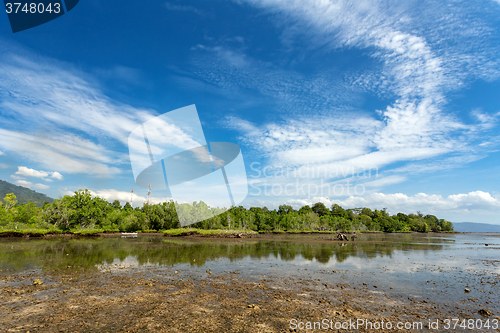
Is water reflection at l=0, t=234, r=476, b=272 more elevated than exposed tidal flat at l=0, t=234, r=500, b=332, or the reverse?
exposed tidal flat at l=0, t=234, r=500, b=332

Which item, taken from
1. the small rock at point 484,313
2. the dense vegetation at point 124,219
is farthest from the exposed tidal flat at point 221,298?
the dense vegetation at point 124,219

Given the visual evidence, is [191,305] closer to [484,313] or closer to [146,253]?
[484,313]

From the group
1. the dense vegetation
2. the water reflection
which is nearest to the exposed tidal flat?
the water reflection

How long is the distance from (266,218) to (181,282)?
87.9 m

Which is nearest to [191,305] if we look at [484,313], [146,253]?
[484,313]

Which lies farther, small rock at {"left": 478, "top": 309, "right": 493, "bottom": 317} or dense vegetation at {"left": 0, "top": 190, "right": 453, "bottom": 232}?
dense vegetation at {"left": 0, "top": 190, "right": 453, "bottom": 232}

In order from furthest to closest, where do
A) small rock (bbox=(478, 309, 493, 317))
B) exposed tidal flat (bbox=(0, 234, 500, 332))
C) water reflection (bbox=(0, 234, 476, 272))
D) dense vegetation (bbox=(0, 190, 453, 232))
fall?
dense vegetation (bbox=(0, 190, 453, 232)) < water reflection (bbox=(0, 234, 476, 272)) < small rock (bbox=(478, 309, 493, 317)) < exposed tidal flat (bbox=(0, 234, 500, 332))

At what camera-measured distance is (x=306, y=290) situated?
11680 millimetres

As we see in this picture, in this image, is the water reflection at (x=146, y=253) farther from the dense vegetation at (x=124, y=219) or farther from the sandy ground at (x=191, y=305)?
the dense vegetation at (x=124, y=219)

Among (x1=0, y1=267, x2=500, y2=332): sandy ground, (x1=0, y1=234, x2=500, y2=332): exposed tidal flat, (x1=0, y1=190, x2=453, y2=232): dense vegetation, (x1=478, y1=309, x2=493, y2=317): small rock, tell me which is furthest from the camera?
(x1=0, y1=190, x2=453, y2=232): dense vegetation

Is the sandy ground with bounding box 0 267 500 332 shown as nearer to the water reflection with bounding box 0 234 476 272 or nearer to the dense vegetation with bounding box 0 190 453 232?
the water reflection with bounding box 0 234 476 272

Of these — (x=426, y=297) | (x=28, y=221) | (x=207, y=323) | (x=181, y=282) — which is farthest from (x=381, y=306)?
(x=28, y=221)

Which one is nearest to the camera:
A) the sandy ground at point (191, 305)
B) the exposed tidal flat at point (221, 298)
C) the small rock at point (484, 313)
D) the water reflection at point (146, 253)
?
the sandy ground at point (191, 305)

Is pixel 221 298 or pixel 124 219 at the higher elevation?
pixel 221 298
